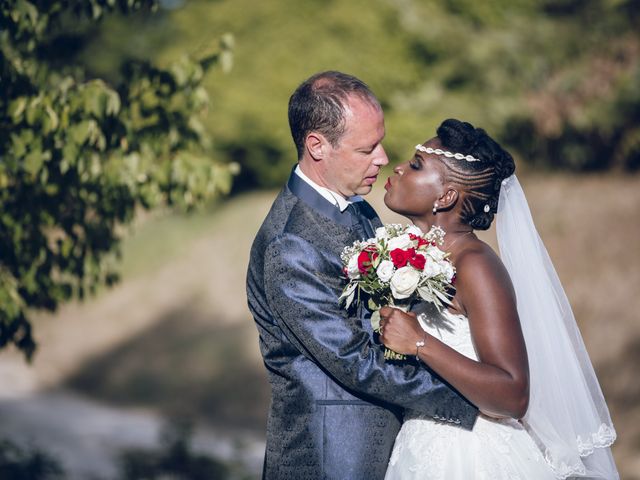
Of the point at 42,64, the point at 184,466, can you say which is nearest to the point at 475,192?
the point at 42,64

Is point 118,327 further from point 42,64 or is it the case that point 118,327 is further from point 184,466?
point 42,64

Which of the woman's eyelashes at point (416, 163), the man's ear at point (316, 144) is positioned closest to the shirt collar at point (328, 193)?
the man's ear at point (316, 144)

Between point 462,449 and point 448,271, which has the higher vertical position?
point 448,271

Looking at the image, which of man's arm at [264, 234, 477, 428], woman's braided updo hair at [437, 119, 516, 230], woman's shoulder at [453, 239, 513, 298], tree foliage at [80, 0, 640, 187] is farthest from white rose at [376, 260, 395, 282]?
tree foliage at [80, 0, 640, 187]

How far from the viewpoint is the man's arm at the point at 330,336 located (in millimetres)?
3273

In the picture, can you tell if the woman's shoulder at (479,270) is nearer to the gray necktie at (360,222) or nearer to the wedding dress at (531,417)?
the wedding dress at (531,417)

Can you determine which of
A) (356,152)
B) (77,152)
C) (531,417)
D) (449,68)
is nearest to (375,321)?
(356,152)

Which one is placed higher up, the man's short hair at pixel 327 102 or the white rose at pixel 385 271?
the man's short hair at pixel 327 102

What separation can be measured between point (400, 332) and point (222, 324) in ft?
37.7

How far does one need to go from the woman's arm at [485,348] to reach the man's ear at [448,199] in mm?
346

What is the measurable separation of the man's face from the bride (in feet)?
0.66

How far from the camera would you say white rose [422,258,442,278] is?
3.27m

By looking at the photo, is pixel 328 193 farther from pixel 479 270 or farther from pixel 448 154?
pixel 479 270

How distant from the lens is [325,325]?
3.29 m
